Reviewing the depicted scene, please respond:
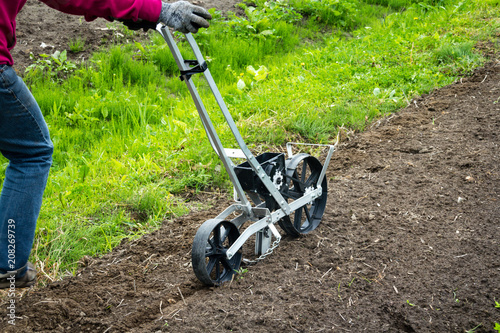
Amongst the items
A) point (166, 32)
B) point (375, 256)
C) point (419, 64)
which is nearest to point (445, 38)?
point (419, 64)

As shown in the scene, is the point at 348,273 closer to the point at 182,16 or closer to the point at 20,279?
the point at 182,16

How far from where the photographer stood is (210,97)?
5.97 metres

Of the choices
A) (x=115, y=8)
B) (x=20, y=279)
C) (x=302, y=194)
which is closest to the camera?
(x=115, y=8)

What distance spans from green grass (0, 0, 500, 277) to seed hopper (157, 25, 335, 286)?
0.98 metres

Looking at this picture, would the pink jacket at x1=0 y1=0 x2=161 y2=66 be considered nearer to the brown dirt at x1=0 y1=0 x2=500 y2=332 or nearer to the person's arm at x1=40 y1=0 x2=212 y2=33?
the person's arm at x1=40 y1=0 x2=212 y2=33

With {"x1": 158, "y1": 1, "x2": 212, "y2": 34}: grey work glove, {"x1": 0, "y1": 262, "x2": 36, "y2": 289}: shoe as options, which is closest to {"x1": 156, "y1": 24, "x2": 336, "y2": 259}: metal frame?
{"x1": 158, "y1": 1, "x2": 212, "y2": 34}: grey work glove

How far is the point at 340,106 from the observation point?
571 centimetres

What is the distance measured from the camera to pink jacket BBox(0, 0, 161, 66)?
2.40 m

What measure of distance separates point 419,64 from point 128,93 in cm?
370

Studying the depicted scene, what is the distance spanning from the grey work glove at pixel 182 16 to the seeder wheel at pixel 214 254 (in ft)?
3.57

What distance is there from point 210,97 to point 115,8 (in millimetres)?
3560

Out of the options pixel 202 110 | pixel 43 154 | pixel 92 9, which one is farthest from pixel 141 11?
pixel 43 154

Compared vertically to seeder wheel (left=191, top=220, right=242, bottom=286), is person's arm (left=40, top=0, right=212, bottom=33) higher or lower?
higher

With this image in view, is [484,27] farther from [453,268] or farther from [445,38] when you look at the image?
[453,268]
